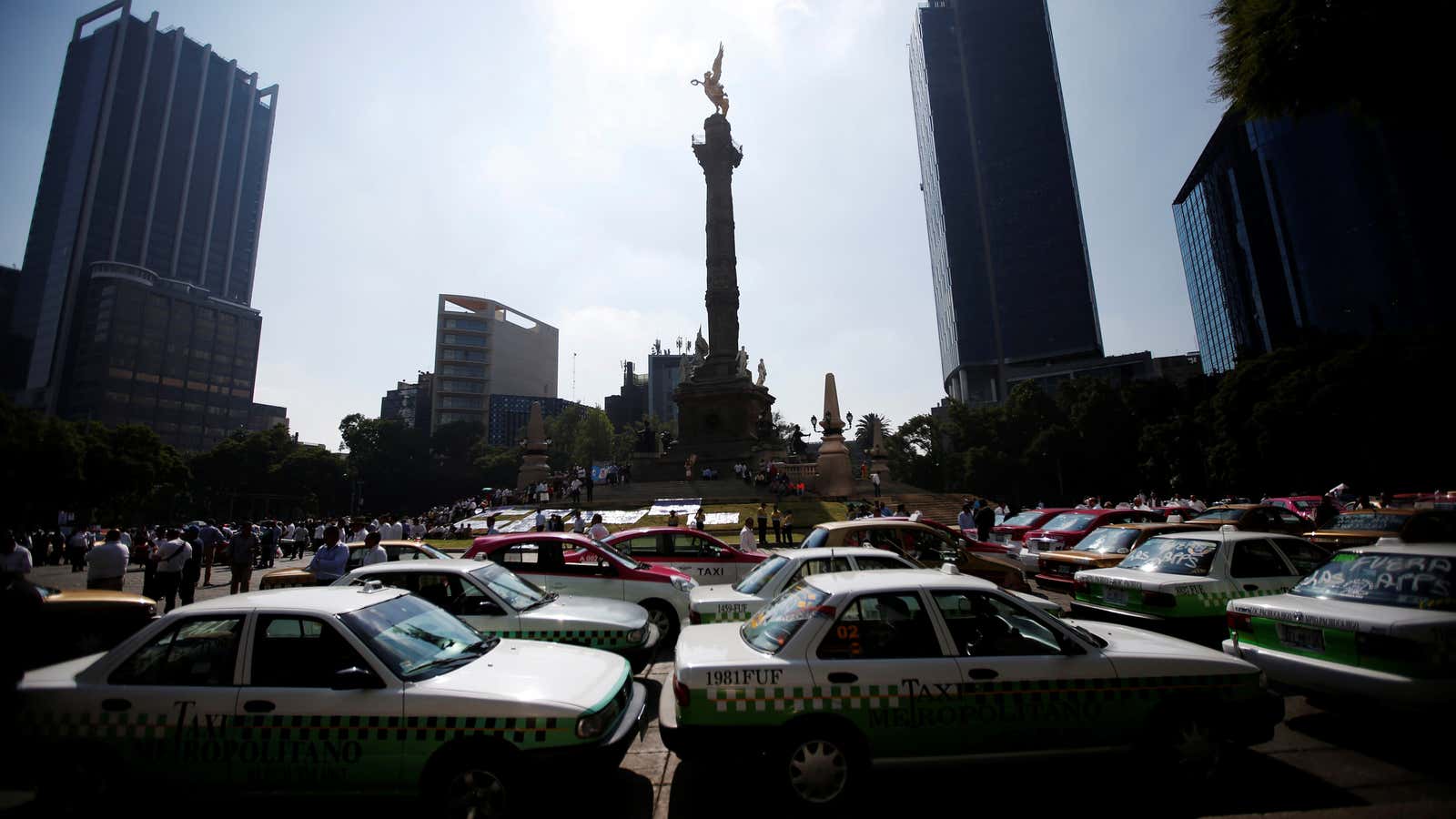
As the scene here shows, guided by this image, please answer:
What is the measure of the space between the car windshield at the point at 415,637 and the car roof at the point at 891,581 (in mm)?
2658

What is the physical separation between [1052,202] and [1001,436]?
60868 mm

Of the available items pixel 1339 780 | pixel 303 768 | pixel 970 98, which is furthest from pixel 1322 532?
pixel 970 98

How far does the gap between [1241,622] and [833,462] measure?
91.7 feet

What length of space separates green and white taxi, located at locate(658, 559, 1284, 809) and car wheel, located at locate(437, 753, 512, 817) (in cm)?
103

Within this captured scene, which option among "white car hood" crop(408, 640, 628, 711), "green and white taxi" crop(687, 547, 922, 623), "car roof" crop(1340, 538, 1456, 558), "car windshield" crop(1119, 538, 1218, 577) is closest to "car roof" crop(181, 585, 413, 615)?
"white car hood" crop(408, 640, 628, 711)

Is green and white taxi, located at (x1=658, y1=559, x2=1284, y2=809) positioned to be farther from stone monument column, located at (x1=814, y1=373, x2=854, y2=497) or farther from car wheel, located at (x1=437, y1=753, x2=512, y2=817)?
stone monument column, located at (x1=814, y1=373, x2=854, y2=497)

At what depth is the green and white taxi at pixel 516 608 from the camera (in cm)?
662

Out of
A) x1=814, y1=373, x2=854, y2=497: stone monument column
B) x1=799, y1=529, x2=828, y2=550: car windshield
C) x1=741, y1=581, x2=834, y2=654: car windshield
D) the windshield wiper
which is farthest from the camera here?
x1=814, y1=373, x2=854, y2=497: stone monument column

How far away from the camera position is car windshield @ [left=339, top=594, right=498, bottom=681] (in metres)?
4.16

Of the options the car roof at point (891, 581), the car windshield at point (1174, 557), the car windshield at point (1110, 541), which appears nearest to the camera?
the car roof at point (891, 581)

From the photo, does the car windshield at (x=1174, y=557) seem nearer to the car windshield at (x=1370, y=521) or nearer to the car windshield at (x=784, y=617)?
the car windshield at (x=1370, y=521)

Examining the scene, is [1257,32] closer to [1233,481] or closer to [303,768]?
[303,768]

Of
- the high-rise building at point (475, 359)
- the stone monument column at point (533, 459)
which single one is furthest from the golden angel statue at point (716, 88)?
the high-rise building at point (475, 359)

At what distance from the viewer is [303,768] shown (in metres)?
3.82
